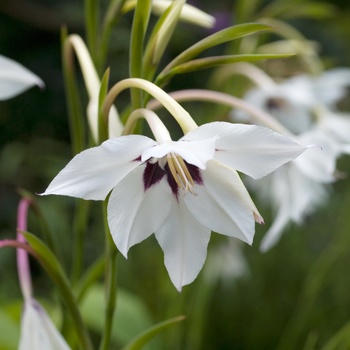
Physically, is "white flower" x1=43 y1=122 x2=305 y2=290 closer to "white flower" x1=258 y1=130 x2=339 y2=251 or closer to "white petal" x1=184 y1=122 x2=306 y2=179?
"white petal" x1=184 y1=122 x2=306 y2=179

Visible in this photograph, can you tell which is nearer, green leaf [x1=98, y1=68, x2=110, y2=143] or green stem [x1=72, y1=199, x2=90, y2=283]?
green leaf [x1=98, y1=68, x2=110, y2=143]

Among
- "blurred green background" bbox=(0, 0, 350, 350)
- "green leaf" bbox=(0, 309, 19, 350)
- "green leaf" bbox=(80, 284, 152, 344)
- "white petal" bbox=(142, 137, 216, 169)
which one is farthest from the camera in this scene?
"blurred green background" bbox=(0, 0, 350, 350)

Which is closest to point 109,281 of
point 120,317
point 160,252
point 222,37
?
point 222,37

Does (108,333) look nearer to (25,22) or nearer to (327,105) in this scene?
(327,105)

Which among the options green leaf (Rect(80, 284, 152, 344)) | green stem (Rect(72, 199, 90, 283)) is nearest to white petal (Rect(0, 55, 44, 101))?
green stem (Rect(72, 199, 90, 283))

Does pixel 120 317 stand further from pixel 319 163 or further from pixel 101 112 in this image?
pixel 101 112

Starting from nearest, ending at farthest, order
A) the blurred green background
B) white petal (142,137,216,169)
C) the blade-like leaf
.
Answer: white petal (142,137,216,169)
the blade-like leaf
the blurred green background

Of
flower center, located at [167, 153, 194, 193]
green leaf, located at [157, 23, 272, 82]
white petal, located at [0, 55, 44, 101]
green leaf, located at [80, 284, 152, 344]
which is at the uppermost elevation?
white petal, located at [0, 55, 44, 101]

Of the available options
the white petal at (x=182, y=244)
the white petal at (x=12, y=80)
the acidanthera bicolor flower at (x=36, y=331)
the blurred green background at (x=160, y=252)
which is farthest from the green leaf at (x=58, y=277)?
the blurred green background at (x=160, y=252)
